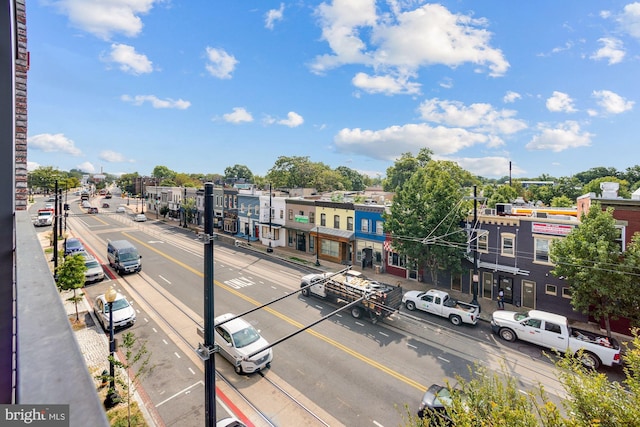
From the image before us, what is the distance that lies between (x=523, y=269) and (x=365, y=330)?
12.3 m

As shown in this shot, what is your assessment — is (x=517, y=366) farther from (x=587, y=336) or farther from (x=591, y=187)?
(x=591, y=187)

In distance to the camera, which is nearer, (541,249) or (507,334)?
(507,334)

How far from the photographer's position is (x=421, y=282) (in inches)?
1046

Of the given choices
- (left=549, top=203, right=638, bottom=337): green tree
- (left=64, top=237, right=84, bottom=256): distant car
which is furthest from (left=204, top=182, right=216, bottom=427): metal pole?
(left=64, top=237, right=84, bottom=256): distant car

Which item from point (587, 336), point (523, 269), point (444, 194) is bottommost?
point (587, 336)

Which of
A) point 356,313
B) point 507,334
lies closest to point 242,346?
point 356,313

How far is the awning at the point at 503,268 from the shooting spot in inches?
861

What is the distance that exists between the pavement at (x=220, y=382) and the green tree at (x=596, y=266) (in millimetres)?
3364

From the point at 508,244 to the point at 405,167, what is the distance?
51213 mm

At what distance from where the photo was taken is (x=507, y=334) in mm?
17219

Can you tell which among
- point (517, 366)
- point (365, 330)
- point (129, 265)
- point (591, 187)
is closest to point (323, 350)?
point (365, 330)

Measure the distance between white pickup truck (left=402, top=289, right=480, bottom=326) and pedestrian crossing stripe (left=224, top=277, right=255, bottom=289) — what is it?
1182cm

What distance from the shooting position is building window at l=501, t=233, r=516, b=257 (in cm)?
2232
